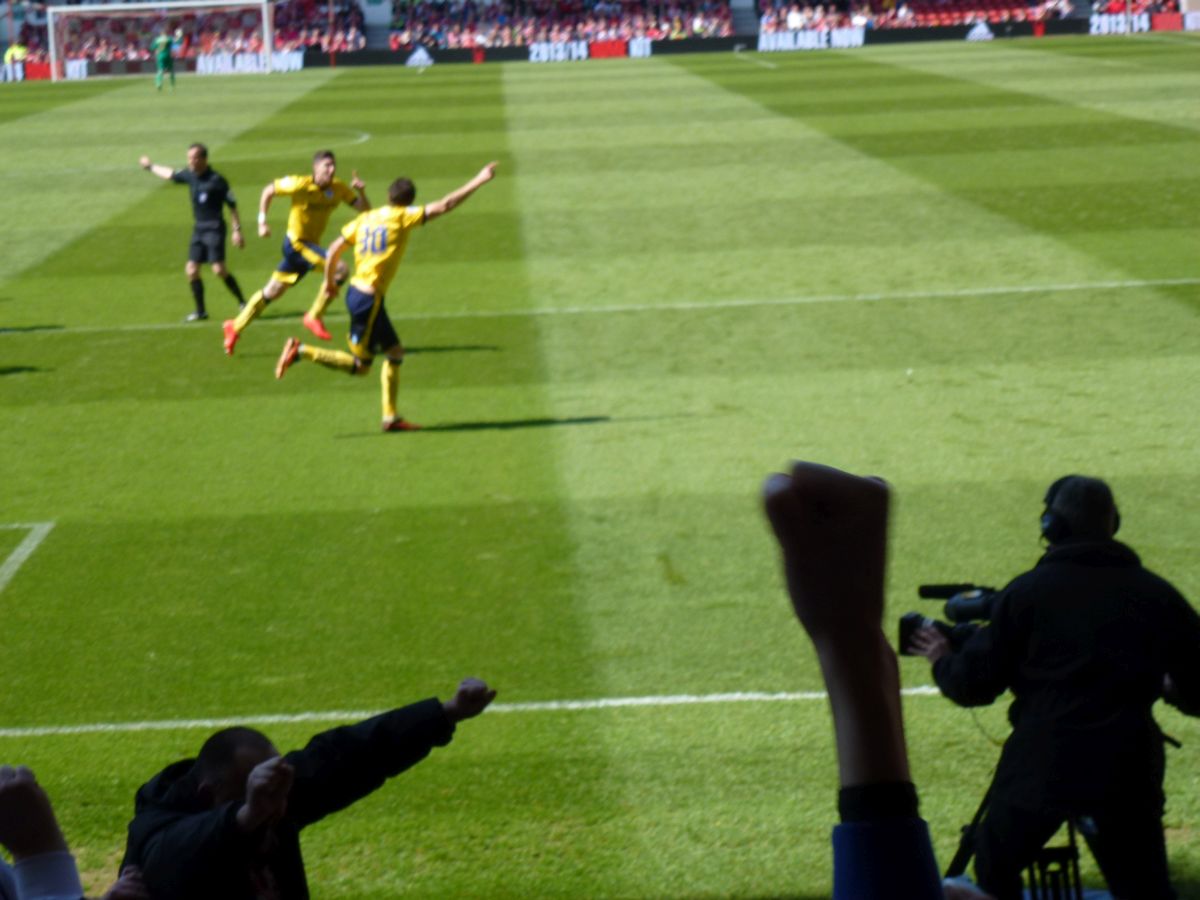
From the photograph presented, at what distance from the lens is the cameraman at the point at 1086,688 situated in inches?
207

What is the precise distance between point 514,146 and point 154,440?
1920 centimetres

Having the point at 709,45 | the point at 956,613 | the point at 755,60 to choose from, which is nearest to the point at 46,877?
the point at 956,613

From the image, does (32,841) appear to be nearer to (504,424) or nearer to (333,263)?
(504,424)

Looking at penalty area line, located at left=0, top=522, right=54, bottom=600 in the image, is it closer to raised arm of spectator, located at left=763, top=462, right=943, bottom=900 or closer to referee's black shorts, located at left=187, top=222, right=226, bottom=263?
referee's black shorts, located at left=187, top=222, right=226, bottom=263

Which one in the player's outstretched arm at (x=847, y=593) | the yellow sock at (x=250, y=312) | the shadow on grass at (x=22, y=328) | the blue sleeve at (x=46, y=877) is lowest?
the shadow on grass at (x=22, y=328)

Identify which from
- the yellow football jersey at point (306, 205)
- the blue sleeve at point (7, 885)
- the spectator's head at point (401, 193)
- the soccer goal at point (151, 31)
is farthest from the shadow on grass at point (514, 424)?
the soccer goal at point (151, 31)

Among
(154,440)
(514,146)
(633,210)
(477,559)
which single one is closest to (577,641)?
(477,559)

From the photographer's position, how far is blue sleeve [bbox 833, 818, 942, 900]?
1.84 meters

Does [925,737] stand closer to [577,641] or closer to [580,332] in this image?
[577,641]

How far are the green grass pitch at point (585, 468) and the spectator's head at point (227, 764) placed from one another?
3.22 metres

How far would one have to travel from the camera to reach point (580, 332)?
59.2ft

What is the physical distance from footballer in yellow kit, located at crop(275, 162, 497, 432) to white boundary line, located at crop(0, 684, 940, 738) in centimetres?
536

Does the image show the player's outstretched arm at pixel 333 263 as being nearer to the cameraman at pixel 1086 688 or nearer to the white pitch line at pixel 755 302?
the white pitch line at pixel 755 302

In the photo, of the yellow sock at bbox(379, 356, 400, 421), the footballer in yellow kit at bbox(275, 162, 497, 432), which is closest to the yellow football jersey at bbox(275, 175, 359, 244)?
the footballer in yellow kit at bbox(275, 162, 497, 432)
